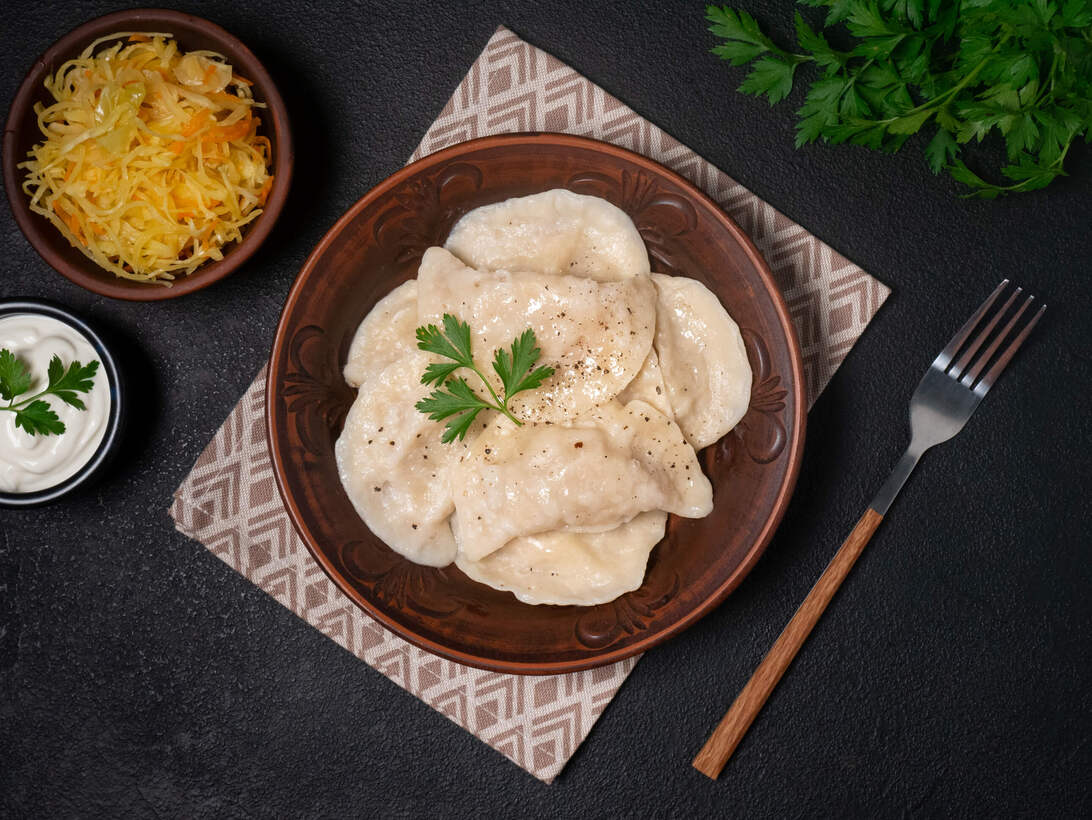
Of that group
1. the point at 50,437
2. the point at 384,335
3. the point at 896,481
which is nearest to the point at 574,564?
the point at 384,335

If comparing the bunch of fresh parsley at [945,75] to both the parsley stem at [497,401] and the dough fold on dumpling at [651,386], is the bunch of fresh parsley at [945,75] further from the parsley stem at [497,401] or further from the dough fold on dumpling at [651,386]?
the parsley stem at [497,401]

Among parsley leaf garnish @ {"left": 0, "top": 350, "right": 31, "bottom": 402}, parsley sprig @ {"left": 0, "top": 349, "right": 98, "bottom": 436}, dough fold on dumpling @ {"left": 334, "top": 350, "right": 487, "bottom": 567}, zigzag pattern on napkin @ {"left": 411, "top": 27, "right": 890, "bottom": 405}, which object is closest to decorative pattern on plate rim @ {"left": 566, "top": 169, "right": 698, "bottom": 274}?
zigzag pattern on napkin @ {"left": 411, "top": 27, "right": 890, "bottom": 405}

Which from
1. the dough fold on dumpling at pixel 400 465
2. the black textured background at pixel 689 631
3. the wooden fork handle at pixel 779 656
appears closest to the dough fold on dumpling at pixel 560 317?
the dough fold on dumpling at pixel 400 465

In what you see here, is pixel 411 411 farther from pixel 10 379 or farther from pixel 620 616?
pixel 10 379

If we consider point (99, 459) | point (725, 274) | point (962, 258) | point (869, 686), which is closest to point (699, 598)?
point (869, 686)

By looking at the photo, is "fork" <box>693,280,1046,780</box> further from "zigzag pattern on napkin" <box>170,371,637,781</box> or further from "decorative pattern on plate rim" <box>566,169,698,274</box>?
"decorative pattern on plate rim" <box>566,169,698,274</box>

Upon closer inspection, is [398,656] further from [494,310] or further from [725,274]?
[725,274]
